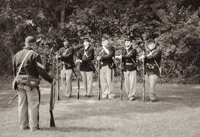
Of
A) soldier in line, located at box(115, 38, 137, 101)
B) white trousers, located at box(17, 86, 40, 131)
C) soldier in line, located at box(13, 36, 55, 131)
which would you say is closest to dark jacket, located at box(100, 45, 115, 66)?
soldier in line, located at box(115, 38, 137, 101)

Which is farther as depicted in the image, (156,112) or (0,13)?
(0,13)

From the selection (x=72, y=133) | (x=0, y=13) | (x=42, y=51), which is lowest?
(x=72, y=133)

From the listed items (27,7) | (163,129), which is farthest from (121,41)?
(163,129)

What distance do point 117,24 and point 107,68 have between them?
732 cm

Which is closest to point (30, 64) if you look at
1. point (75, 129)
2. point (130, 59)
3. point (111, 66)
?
point (75, 129)

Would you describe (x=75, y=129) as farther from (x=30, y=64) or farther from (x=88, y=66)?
(x=88, y=66)

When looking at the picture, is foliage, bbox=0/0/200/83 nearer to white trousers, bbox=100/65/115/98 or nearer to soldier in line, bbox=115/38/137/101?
white trousers, bbox=100/65/115/98

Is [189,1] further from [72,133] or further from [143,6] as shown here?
[72,133]

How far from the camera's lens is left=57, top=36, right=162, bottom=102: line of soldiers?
1091cm

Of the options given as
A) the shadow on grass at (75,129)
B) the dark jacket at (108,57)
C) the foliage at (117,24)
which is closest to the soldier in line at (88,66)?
the dark jacket at (108,57)

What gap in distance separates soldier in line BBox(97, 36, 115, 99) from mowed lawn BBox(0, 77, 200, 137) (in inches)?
18.6

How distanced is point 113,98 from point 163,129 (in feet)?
14.4

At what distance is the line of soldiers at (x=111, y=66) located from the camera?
1091 cm

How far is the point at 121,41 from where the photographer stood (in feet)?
57.5
